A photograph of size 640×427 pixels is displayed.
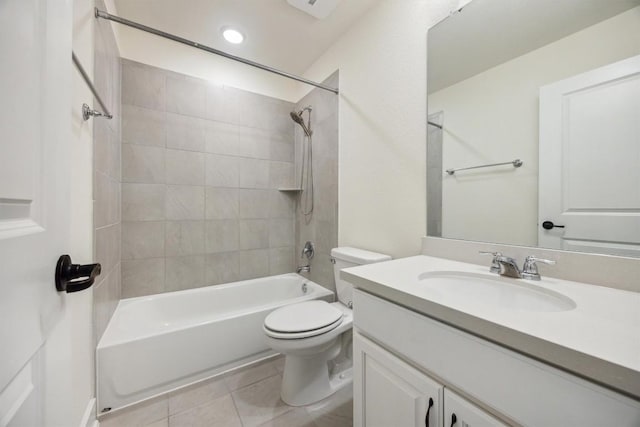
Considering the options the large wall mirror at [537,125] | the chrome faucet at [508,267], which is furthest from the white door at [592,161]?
the chrome faucet at [508,267]

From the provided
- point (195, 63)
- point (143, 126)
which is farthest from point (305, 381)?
point (195, 63)

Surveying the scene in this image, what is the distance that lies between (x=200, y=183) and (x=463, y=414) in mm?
2202

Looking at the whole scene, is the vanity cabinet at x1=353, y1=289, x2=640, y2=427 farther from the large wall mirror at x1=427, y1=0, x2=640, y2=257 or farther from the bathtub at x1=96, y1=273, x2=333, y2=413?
the bathtub at x1=96, y1=273, x2=333, y2=413

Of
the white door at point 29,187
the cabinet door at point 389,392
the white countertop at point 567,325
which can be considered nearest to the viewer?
the white door at point 29,187

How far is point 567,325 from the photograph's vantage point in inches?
20.1

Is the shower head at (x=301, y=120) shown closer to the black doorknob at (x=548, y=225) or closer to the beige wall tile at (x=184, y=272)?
the beige wall tile at (x=184, y=272)

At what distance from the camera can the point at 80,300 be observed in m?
1.04

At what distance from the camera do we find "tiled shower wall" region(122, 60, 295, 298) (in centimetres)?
187

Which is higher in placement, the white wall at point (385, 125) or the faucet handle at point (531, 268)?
the white wall at point (385, 125)

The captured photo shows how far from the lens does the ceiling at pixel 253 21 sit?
157 centimetres

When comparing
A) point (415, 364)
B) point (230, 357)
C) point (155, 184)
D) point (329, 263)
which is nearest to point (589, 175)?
point (415, 364)

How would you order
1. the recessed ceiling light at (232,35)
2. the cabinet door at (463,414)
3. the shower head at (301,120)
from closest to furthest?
1. the cabinet door at (463,414)
2. the recessed ceiling light at (232,35)
3. the shower head at (301,120)

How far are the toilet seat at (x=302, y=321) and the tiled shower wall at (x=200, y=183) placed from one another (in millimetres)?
1017

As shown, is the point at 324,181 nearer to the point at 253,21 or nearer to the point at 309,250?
the point at 309,250
